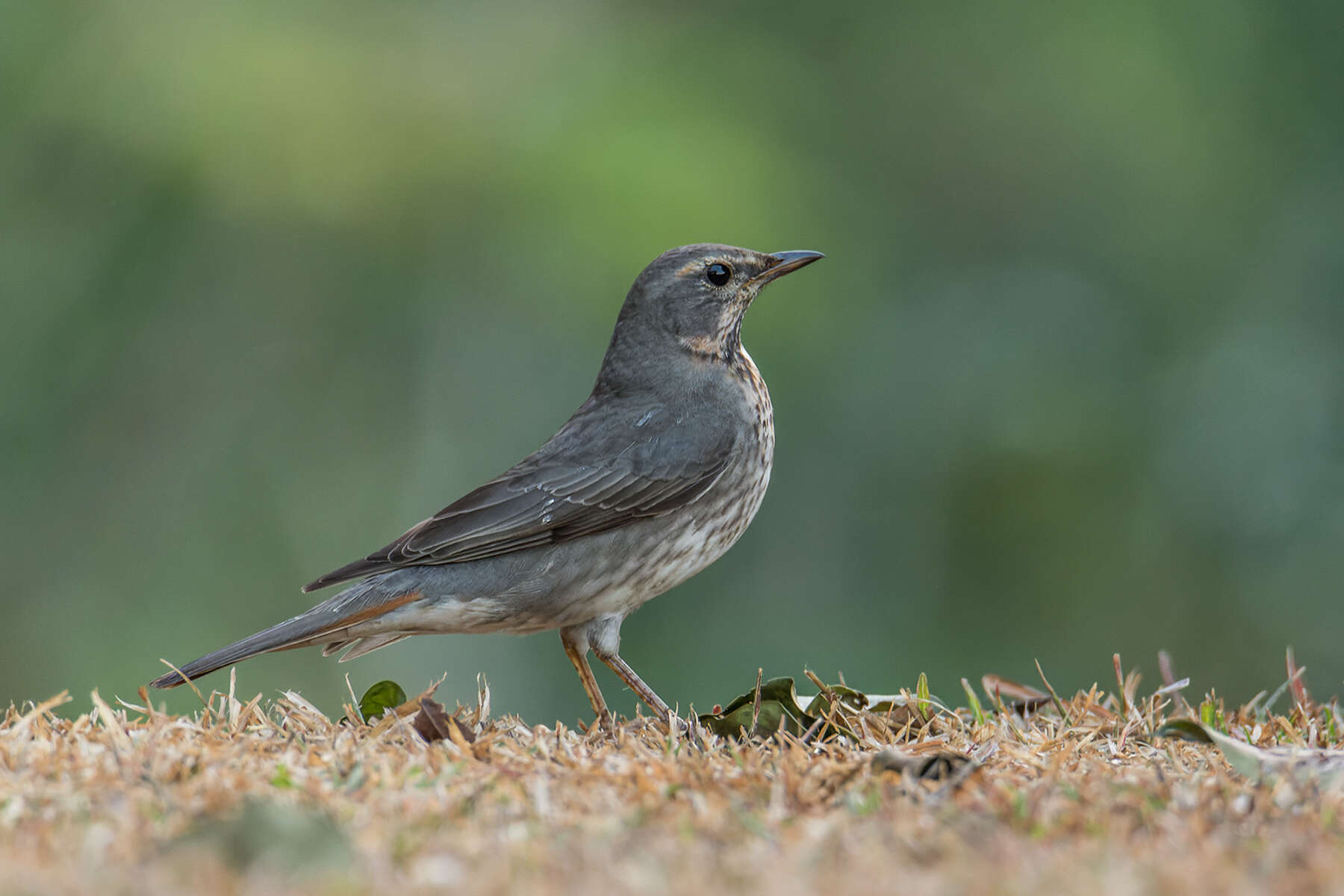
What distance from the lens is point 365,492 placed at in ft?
28.3

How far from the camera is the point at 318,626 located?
4.00 m

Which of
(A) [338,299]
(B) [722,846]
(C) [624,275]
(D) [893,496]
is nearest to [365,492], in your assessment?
(A) [338,299]

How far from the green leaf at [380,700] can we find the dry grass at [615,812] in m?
0.31

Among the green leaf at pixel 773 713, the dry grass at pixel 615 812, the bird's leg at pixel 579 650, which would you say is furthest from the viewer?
the bird's leg at pixel 579 650

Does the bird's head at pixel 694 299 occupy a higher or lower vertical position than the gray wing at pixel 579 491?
higher

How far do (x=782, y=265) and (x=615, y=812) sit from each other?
3268 millimetres

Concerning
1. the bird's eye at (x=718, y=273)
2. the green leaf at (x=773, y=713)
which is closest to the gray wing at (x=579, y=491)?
the bird's eye at (x=718, y=273)

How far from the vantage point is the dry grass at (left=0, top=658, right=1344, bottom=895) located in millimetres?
1691

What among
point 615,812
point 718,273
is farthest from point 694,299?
point 615,812

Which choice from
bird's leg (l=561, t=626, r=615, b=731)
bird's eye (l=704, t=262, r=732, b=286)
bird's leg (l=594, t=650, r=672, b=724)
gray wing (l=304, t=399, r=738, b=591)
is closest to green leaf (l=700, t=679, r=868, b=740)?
bird's leg (l=594, t=650, r=672, b=724)

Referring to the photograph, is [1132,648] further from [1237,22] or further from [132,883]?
[132,883]

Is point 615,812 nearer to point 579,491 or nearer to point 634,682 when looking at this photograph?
point 634,682

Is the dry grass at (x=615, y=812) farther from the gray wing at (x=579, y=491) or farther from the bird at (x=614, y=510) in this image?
the gray wing at (x=579, y=491)

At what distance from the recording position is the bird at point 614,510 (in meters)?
4.26
